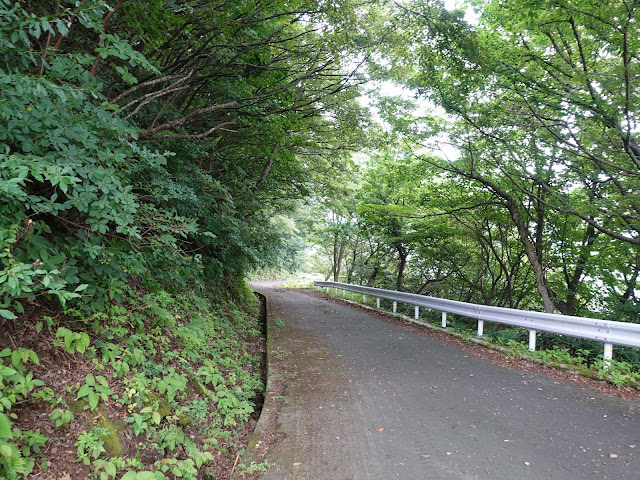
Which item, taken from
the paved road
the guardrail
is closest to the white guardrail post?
the guardrail

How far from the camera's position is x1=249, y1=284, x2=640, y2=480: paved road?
2910 millimetres

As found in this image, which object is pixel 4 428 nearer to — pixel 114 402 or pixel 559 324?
pixel 114 402

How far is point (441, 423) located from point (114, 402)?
10.7 feet

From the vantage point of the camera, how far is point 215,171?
25.9ft

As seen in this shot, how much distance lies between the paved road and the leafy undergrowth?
28.5 inches

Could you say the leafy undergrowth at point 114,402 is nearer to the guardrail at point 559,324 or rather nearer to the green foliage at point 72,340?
the green foliage at point 72,340

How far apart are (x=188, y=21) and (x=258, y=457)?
4.95 meters

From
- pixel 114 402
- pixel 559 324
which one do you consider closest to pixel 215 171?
pixel 114 402

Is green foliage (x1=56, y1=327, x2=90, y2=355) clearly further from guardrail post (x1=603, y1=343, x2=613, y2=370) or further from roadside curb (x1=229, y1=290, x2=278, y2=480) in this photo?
guardrail post (x1=603, y1=343, x2=613, y2=370)

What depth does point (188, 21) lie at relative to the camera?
4.16 meters

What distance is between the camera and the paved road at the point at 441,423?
291 centimetres

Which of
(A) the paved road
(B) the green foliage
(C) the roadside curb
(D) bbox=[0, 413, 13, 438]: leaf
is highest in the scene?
(B) the green foliage

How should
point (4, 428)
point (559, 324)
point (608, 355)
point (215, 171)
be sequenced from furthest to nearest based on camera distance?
point (215, 171) → point (559, 324) → point (608, 355) → point (4, 428)

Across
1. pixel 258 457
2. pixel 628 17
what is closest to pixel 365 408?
pixel 258 457
